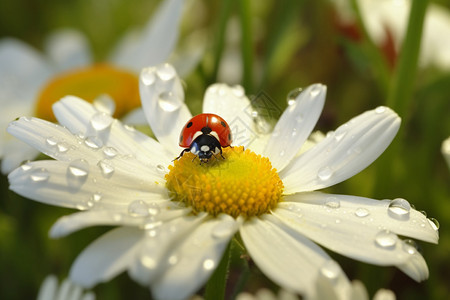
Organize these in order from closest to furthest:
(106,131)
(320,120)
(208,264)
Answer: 1. (208,264)
2. (106,131)
3. (320,120)

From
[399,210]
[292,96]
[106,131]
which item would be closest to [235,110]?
[292,96]

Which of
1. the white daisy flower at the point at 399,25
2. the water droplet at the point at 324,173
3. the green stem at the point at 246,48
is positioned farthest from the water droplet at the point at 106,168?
the white daisy flower at the point at 399,25

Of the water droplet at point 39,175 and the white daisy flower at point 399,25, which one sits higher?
the water droplet at point 39,175

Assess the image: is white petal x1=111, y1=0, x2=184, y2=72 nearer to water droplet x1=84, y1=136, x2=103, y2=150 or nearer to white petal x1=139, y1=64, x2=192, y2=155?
white petal x1=139, y1=64, x2=192, y2=155

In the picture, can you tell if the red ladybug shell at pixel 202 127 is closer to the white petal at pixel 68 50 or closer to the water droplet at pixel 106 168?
the water droplet at pixel 106 168

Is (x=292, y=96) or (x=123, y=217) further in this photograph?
(x=292, y=96)

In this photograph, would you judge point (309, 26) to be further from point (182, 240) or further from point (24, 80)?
point (182, 240)

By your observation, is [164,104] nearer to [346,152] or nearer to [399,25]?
[346,152]
